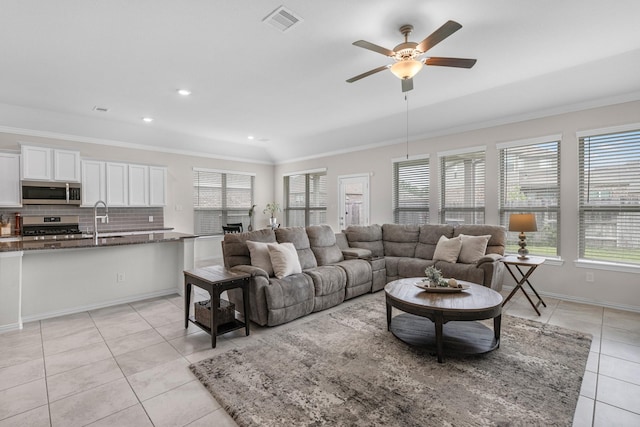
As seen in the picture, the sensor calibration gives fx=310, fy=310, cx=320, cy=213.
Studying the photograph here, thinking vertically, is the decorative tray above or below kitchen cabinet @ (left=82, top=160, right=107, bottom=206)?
below

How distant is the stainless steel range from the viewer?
17.5ft

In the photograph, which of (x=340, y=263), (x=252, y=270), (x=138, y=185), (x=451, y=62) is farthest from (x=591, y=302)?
(x=138, y=185)

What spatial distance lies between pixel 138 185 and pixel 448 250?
598 centimetres

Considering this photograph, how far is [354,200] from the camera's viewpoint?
7.21 m

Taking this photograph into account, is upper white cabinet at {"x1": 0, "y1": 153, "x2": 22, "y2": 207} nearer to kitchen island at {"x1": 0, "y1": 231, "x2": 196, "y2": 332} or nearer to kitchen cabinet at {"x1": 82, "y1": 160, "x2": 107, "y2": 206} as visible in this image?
kitchen cabinet at {"x1": 82, "y1": 160, "x2": 107, "y2": 206}

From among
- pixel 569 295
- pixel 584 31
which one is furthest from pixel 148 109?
pixel 569 295

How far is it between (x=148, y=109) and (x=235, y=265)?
3307mm

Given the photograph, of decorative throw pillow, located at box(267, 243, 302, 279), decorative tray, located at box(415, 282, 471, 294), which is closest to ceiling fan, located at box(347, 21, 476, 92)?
decorative tray, located at box(415, 282, 471, 294)

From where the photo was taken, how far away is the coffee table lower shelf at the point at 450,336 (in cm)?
280

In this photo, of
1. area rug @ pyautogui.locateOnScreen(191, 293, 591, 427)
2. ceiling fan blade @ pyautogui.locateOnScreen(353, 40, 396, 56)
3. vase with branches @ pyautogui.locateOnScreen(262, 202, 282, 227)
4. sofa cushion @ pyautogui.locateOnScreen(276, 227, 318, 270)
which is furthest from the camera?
vase with branches @ pyautogui.locateOnScreen(262, 202, 282, 227)

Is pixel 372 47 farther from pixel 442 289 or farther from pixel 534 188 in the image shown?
pixel 534 188

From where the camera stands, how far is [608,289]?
4.11 metres

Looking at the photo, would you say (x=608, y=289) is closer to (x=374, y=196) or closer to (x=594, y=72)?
(x=594, y=72)

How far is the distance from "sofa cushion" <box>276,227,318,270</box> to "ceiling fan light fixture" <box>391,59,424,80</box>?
2.45 metres
